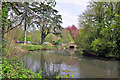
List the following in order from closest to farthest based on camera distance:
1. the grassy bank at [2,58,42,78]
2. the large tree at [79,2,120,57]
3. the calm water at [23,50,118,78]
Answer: the grassy bank at [2,58,42,78] → the calm water at [23,50,118,78] → the large tree at [79,2,120,57]

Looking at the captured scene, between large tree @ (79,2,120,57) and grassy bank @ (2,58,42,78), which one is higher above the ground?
large tree @ (79,2,120,57)

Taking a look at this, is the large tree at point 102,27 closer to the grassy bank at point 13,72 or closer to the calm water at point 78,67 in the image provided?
the calm water at point 78,67

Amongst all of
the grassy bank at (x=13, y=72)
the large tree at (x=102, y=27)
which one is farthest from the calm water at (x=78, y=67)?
the large tree at (x=102, y=27)

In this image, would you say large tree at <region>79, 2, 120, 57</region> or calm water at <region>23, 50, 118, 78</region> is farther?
large tree at <region>79, 2, 120, 57</region>

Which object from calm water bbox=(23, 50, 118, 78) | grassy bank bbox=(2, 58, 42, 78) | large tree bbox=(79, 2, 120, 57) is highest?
large tree bbox=(79, 2, 120, 57)

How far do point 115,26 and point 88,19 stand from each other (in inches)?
167

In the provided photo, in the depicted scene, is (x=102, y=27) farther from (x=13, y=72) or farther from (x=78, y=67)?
(x=13, y=72)

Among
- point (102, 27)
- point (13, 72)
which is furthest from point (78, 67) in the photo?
point (102, 27)

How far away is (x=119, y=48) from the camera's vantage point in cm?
1312

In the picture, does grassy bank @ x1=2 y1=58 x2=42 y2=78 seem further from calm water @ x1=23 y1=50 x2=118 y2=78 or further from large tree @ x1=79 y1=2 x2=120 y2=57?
large tree @ x1=79 y1=2 x2=120 y2=57

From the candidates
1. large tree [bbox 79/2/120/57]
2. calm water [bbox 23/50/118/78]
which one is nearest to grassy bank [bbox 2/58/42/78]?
calm water [bbox 23/50/118/78]

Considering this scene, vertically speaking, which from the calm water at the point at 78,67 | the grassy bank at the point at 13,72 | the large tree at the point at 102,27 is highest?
the large tree at the point at 102,27

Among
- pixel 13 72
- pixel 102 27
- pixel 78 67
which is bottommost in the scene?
pixel 78 67

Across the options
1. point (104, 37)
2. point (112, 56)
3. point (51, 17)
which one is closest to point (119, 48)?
point (112, 56)
